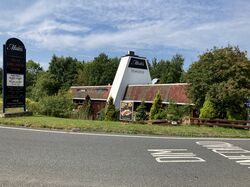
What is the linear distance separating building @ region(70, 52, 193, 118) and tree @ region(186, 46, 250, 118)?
31.4 feet

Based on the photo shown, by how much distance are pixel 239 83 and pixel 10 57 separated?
596 inches

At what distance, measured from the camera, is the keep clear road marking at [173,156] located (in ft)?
26.0

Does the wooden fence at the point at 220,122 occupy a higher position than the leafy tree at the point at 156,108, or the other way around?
the leafy tree at the point at 156,108

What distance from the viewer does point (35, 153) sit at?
805 centimetres

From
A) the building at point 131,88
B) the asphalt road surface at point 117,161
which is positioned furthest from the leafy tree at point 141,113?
the asphalt road surface at point 117,161

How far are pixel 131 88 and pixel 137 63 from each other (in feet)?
13.3

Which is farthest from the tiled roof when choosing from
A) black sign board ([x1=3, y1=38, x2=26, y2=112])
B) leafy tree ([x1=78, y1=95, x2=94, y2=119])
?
black sign board ([x1=3, y1=38, x2=26, y2=112])

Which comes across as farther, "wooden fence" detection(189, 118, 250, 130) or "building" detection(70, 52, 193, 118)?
"building" detection(70, 52, 193, 118)

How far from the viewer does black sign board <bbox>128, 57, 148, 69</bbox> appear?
138 feet

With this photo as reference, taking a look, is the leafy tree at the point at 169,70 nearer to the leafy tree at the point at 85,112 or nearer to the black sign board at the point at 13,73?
the leafy tree at the point at 85,112

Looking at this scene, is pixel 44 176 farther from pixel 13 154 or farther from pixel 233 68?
pixel 233 68

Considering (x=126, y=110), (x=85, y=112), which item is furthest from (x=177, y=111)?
(x=126, y=110)

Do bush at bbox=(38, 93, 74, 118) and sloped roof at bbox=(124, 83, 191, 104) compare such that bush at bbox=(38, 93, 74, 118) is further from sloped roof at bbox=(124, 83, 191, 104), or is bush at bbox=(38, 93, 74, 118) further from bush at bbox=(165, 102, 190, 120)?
sloped roof at bbox=(124, 83, 191, 104)

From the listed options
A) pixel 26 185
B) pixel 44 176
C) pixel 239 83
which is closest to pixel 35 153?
pixel 44 176
